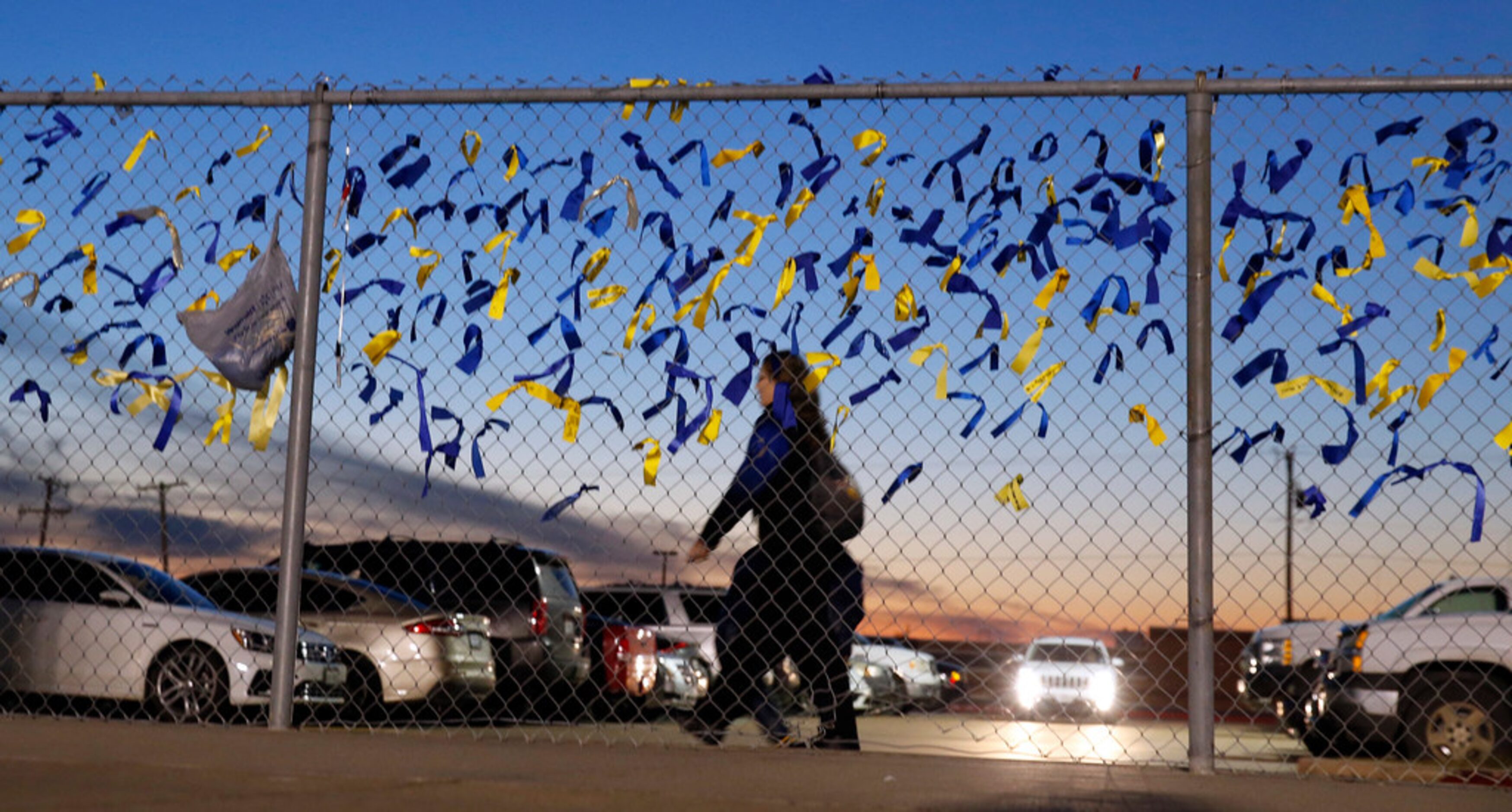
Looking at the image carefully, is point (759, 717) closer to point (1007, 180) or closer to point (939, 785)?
point (939, 785)

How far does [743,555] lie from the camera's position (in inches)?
193

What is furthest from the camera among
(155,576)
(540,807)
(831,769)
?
(155,576)

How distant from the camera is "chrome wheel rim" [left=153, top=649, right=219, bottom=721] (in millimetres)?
8508

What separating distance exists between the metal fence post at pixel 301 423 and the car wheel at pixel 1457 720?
6097 millimetres

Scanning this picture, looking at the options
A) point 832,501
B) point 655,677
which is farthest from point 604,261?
point 655,677

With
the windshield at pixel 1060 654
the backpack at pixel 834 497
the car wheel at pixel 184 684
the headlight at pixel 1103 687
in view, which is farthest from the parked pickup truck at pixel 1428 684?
the windshield at pixel 1060 654

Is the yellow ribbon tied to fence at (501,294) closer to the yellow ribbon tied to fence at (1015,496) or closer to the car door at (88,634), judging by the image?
the yellow ribbon tied to fence at (1015,496)

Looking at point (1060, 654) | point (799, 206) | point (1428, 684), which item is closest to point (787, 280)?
point (799, 206)

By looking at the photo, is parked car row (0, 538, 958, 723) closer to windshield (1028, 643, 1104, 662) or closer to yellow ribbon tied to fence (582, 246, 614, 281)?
yellow ribbon tied to fence (582, 246, 614, 281)

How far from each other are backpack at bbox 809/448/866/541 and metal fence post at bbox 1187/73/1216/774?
116 centimetres

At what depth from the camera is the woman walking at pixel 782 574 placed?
15.5 feet

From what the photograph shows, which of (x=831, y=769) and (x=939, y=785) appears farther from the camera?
(x=831, y=769)

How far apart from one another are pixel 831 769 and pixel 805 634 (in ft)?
4.06

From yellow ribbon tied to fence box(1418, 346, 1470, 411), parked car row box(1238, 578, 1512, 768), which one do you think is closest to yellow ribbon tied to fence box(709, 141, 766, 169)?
yellow ribbon tied to fence box(1418, 346, 1470, 411)
